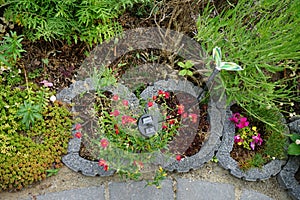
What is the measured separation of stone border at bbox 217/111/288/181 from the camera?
2.53 metres

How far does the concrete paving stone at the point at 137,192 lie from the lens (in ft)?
7.82

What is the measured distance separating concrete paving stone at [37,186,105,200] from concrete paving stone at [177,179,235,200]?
1.71 feet

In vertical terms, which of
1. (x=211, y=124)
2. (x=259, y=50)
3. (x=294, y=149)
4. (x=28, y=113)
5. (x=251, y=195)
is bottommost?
(x=251, y=195)

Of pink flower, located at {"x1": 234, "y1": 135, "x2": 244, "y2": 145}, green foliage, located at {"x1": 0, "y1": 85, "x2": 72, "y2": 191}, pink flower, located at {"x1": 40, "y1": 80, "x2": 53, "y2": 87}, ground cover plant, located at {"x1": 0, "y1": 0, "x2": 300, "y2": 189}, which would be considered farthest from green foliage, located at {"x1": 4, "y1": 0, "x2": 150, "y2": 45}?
pink flower, located at {"x1": 234, "y1": 135, "x2": 244, "y2": 145}

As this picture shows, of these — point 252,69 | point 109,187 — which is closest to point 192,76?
point 252,69

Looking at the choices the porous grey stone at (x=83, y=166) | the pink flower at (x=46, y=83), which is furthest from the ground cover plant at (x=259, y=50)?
the pink flower at (x=46, y=83)

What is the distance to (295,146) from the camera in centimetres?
257

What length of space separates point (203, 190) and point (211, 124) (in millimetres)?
460

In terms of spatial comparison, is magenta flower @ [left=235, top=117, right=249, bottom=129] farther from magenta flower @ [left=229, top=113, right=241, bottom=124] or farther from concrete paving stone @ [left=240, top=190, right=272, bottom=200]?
concrete paving stone @ [left=240, top=190, right=272, bottom=200]

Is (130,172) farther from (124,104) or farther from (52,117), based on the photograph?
(52,117)

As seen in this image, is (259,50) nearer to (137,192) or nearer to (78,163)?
(137,192)

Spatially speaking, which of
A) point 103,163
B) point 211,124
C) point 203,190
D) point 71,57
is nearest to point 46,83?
point 71,57

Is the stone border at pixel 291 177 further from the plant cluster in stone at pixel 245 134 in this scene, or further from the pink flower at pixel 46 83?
the pink flower at pixel 46 83

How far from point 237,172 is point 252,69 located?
2.31 feet
